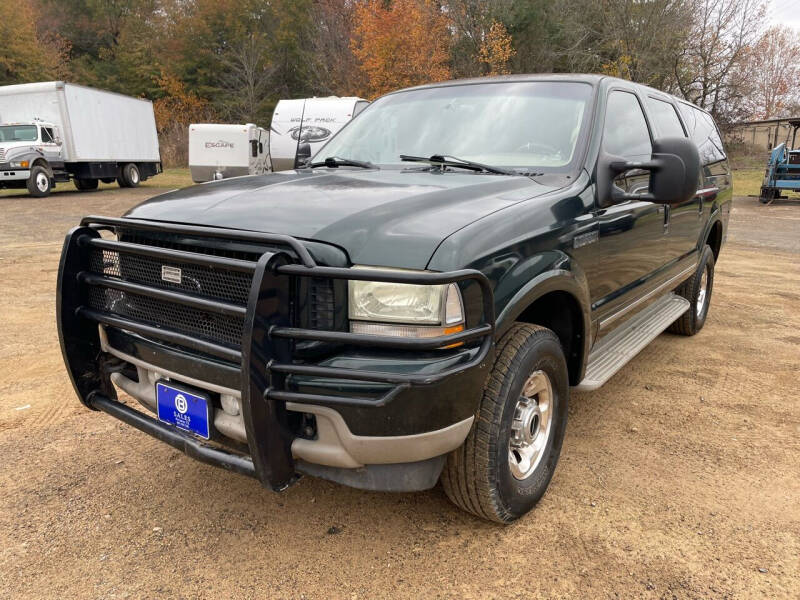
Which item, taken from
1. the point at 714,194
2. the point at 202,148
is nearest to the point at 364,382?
the point at 714,194

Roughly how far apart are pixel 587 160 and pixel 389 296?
158 centimetres

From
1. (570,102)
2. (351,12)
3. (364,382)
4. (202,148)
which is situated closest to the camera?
(364,382)

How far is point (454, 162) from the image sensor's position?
3215 millimetres

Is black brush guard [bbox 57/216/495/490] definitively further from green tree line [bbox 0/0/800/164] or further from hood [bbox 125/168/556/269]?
green tree line [bbox 0/0/800/164]

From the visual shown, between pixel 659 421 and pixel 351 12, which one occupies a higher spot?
pixel 351 12

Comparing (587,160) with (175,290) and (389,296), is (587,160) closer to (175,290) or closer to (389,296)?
(389,296)

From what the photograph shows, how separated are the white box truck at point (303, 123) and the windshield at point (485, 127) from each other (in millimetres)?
14061

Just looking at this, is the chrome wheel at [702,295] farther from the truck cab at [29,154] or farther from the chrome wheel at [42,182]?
the chrome wheel at [42,182]

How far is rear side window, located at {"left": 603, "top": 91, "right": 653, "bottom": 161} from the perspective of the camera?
346cm

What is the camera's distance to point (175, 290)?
96.3 inches

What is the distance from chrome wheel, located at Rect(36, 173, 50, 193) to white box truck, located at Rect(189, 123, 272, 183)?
14.3ft

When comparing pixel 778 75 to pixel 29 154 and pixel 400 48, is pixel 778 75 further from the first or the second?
pixel 29 154

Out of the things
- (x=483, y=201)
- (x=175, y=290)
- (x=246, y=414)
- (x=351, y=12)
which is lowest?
(x=246, y=414)

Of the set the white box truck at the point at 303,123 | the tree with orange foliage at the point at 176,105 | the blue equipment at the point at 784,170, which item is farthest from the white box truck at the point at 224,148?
the tree with orange foliage at the point at 176,105
